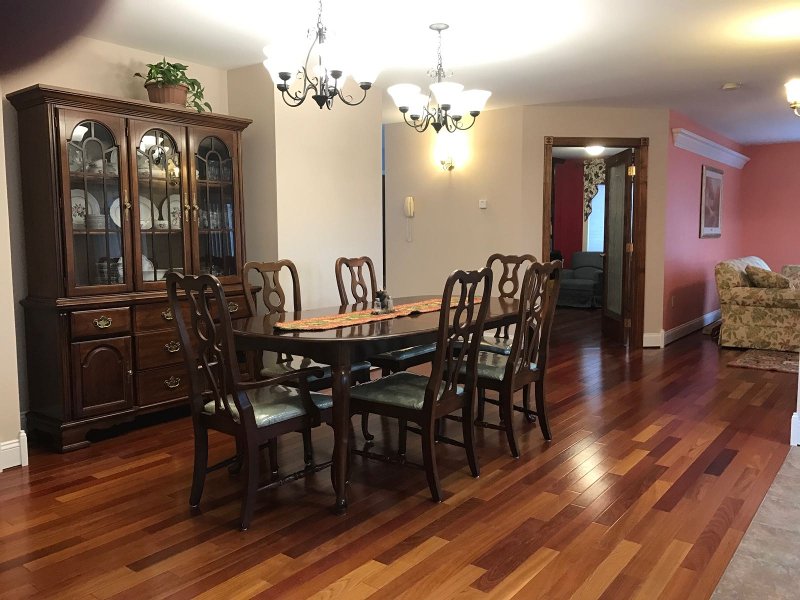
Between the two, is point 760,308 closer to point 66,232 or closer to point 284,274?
point 284,274

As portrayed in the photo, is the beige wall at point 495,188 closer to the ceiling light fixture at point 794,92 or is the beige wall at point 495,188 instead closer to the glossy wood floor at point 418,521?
the ceiling light fixture at point 794,92

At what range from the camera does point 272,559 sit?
238 centimetres

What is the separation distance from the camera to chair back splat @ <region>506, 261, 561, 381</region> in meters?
3.34

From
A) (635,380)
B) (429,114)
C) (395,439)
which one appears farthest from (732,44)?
(395,439)

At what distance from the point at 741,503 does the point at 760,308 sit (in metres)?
4.18

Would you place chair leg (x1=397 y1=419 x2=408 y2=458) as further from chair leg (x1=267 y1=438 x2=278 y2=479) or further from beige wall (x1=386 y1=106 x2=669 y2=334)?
beige wall (x1=386 y1=106 x2=669 y2=334)

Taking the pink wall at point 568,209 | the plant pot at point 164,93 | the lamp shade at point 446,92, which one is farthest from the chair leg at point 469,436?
the pink wall at point 568,209

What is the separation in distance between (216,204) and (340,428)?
2165mm

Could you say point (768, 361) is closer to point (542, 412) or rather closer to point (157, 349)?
point (542, 412)

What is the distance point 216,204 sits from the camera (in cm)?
437

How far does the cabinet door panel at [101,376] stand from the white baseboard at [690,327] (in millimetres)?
5099

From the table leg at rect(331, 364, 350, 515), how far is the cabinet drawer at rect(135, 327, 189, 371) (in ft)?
4.90

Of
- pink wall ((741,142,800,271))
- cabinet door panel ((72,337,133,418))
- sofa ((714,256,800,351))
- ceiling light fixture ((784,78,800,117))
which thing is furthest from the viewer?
pink wall ((741,142,800,271))

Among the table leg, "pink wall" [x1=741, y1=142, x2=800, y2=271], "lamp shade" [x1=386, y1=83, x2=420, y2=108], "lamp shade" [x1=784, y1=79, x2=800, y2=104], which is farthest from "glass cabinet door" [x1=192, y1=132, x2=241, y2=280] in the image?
"pink wall" [x1=741, y1=142, x2=800, y2=271]
